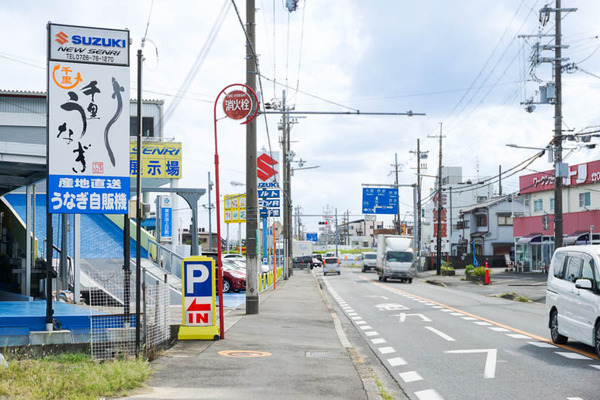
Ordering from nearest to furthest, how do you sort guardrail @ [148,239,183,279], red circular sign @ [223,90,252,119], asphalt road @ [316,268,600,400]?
asphalt road @ [316,268,600,400] < red circular sign @ [223,90,252,119] < guardrail @ [148,239,183,279]

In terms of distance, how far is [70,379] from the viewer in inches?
308

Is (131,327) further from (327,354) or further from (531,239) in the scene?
(531,239)

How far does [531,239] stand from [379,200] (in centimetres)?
1260

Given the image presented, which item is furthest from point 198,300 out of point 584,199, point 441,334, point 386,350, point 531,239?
point 531,239

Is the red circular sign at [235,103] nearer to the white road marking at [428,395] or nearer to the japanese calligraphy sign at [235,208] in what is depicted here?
the white road marking at [428,395]

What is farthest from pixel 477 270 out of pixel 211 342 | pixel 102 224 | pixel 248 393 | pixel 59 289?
pixel 248 393

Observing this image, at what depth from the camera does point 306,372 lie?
926 centimetres

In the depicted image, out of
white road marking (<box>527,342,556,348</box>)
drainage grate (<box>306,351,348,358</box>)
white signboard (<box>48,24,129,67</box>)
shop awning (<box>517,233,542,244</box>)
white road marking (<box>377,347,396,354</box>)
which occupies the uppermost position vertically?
white signboard (<box>48,24,129,67</box>)

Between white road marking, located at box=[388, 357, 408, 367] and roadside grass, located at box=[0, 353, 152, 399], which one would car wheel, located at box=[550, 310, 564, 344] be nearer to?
white road marking, located at box=[388, 357, 408, 367]

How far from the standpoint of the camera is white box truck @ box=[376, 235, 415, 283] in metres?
45.7

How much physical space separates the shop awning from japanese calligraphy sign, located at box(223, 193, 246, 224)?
23840mm

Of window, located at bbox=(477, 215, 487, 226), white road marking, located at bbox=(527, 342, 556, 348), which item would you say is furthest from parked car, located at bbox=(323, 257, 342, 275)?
white road marking, located at bbox=(527, 342, 556, 348)

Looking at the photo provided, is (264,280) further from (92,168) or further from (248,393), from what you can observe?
(248,393)

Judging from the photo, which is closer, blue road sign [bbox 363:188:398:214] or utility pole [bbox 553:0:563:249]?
utility pole [bbox 553:0:563:249]
